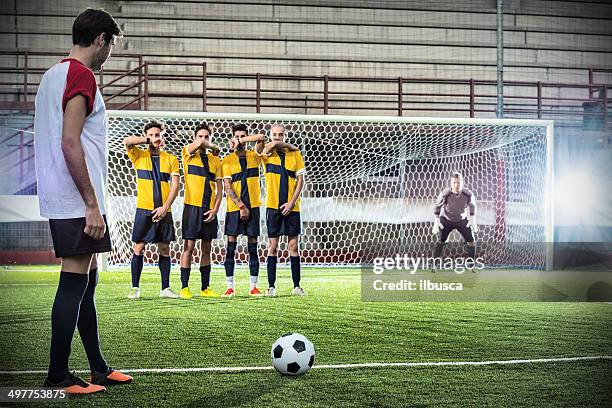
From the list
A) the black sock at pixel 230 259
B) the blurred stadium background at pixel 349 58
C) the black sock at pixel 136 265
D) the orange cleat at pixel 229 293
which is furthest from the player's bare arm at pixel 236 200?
the blurred stadium background at pixel 349 58

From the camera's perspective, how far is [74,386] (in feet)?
9.02

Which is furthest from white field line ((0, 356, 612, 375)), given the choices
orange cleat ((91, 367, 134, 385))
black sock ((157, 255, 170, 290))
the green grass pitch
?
black sock ((157, 255, 170, 290))

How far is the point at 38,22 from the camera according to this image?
13.7 m

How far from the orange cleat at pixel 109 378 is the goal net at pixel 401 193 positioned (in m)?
6.78

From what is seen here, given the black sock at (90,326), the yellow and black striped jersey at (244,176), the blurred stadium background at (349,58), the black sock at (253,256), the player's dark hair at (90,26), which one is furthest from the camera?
the blurred stadium background at (349,58)

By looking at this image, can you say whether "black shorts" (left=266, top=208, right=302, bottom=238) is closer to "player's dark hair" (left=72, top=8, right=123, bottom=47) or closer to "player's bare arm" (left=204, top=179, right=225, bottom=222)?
"player's bare arm" (left=204, top=179, right=225, bottom=222)

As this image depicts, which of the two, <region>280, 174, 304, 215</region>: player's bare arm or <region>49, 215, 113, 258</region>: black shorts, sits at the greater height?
<region>280, 174, 304, 215</region>: player's bare arm

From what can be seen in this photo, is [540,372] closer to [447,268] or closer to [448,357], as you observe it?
[448,357]

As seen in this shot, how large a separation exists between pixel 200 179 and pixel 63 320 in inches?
165

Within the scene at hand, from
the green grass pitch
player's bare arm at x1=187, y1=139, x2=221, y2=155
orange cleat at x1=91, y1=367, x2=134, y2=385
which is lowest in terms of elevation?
the green grass pitch

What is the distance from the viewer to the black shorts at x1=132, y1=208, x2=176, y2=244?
654 cm

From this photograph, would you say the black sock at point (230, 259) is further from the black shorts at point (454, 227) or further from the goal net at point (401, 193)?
the black shorts at point (454, 227)

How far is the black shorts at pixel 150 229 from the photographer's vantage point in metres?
6.54

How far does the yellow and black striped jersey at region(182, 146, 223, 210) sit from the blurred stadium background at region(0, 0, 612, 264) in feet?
19.8
